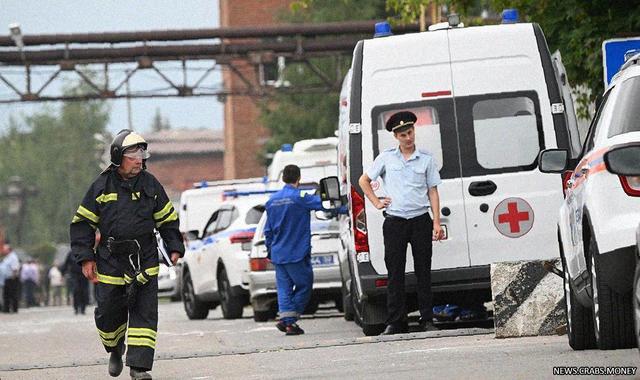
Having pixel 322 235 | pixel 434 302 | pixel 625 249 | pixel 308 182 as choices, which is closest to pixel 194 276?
pixel 308 182

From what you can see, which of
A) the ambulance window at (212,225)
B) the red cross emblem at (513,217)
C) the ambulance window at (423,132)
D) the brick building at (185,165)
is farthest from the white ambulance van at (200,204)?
the brick building at (185,165)

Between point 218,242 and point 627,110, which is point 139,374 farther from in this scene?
point 218,242

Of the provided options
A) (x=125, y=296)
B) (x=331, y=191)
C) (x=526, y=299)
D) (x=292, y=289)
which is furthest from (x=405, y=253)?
(x=125, y=296)

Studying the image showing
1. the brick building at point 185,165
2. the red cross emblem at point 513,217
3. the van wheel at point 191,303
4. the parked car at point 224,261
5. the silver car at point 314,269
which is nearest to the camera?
the red cross emblem at point 513,217

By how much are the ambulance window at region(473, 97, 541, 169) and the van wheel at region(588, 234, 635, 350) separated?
497 centimetres

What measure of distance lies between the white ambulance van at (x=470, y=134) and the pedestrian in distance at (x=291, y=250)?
2550 mm

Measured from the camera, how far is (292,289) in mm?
18906

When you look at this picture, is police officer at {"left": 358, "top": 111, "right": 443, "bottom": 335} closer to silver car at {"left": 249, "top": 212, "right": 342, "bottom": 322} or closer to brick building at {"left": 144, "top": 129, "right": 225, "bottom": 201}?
silver car at {"left": 249, "top": 212, "right": 342, "bottom": 322}

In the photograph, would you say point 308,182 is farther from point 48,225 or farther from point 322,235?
point 48,225

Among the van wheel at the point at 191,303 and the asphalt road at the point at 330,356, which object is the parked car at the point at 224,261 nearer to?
the van wheel at the point at 191,303

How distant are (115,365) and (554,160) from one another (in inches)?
136

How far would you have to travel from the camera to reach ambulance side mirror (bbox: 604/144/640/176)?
966cm

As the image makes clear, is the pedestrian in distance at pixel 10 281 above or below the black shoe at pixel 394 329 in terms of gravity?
above

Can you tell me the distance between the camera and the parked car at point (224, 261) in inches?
941
